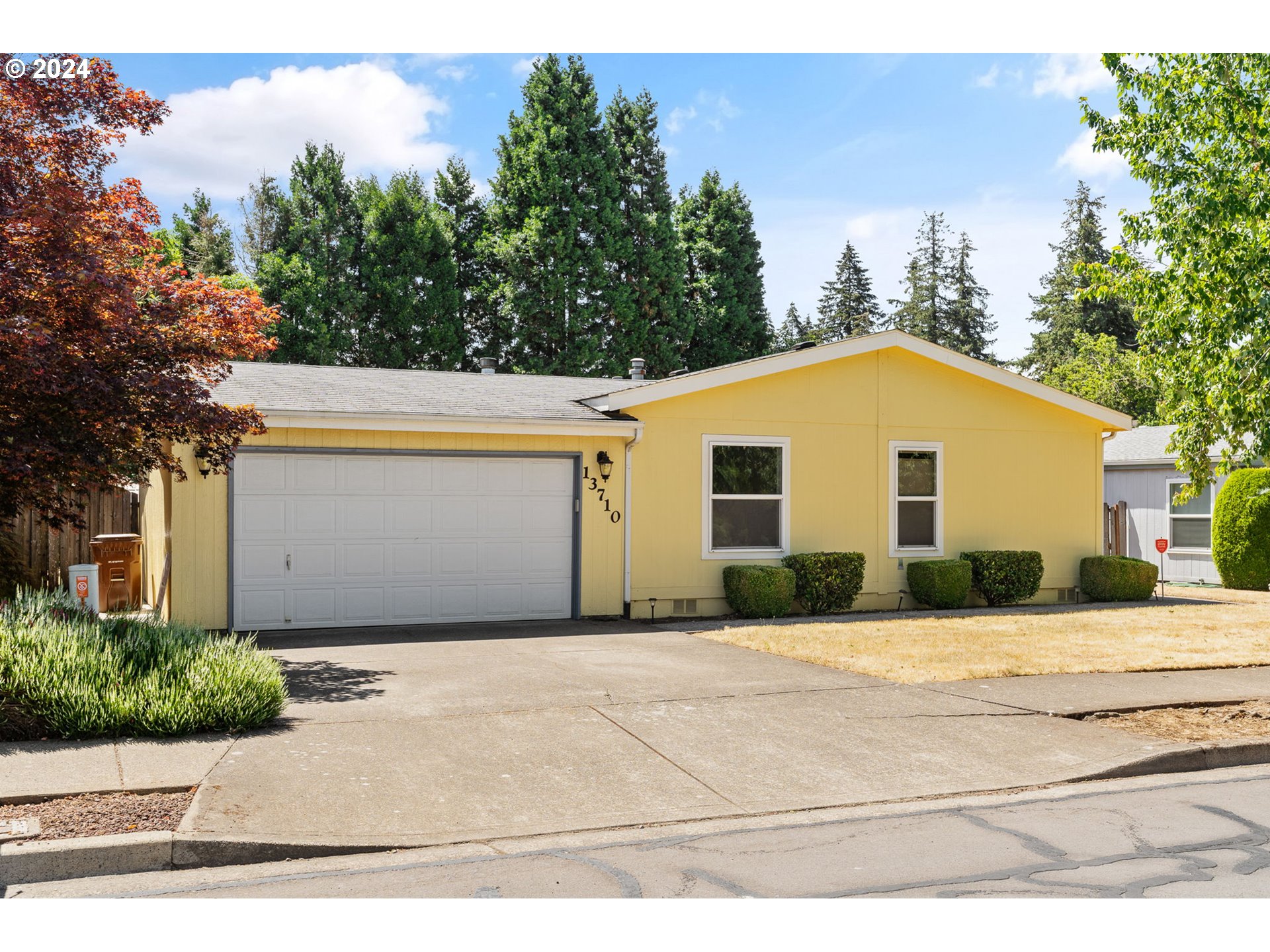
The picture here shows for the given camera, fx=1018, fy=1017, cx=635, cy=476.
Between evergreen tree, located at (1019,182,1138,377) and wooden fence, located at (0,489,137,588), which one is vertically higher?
evergreen tree, located at (1019,182,1138,377)

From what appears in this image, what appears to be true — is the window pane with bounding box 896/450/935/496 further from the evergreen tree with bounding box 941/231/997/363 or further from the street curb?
the evergreen tree with bounding box 941/231/997/363

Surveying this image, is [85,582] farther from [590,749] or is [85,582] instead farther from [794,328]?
[794,328]

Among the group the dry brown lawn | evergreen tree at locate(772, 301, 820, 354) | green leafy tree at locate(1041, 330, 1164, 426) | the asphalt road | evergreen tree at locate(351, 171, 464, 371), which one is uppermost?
evergreen tree at locate(772, 301, 820, 354)

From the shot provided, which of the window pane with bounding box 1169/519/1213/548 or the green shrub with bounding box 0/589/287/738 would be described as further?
the window pane with bounding box 1169/519/1213/548

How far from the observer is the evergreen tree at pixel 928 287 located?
5456 cm

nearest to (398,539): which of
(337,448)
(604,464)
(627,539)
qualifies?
(337,448)

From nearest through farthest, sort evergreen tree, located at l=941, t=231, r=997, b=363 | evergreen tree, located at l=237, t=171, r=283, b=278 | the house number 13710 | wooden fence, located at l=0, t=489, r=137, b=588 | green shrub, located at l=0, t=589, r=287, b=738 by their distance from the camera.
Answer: green shrub, located at l=0, t=589, r=287, b=738, wooden fence, located at l=0, t=489, r=137, b=588, the house number 13710, evergreen tree, located at l=237, t=171, r=283, b=278, evergreen tree, located at l=941, t=231, r=997, b=363

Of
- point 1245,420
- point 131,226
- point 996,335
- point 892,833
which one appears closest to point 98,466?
point 131,226

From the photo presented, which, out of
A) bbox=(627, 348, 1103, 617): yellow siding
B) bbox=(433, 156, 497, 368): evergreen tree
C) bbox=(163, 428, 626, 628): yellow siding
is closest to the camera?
bbox=(163, 428, 626, 628): yellow siding

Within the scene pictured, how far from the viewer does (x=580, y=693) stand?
8.46 meters

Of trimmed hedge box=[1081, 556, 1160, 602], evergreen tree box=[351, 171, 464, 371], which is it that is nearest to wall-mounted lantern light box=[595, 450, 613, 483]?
trimmed hedge box=[1081, 556, 1160, 602]

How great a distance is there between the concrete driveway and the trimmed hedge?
874cm

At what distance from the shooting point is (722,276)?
37062mm

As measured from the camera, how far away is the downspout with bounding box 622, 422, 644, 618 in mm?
13750
